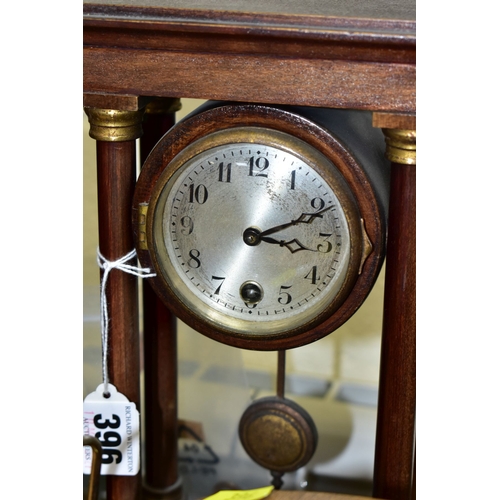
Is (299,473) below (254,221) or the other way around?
below

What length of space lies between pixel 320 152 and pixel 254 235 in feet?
0.38

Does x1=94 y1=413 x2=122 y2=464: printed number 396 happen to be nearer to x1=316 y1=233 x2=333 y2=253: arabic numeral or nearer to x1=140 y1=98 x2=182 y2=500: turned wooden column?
x1=140 y1=98 x2=182 y2=500: turned wooden column

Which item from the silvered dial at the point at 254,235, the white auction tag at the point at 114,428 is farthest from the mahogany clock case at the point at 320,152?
the white auction tag at the point at 114,428

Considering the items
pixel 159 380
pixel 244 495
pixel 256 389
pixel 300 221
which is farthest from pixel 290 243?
pixel 256 389

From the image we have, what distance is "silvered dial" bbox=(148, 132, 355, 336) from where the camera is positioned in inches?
33.9

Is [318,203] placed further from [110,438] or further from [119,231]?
[110,438]

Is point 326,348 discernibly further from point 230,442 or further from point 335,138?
point 335,138

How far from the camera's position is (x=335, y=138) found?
2.76 feet

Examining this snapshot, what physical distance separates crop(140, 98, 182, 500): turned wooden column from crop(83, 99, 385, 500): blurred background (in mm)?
74

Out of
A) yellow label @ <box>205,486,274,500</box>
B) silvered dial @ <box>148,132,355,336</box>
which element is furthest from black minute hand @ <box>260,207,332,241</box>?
yellow label @ <box>205,486,274,500</box>

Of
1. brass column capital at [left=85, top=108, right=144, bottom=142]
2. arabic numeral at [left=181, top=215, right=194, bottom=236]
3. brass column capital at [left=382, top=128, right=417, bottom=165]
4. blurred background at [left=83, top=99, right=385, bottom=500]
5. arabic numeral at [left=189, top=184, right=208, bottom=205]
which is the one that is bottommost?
blurred background at [left=83, top=99, right=385, bottom=500]

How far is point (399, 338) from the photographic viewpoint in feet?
2.87
